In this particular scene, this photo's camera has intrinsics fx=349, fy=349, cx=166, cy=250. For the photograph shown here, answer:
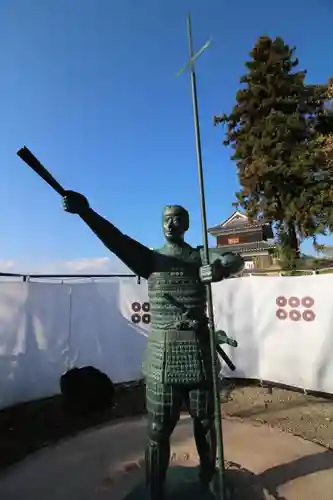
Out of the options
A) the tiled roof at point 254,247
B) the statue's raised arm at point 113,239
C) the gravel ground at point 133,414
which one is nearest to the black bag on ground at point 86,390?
the gravel ground at point 133,414

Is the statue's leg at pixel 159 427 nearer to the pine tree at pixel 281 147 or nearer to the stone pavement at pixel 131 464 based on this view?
the stone pavement at pixel 131 464

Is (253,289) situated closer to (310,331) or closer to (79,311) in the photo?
(310,331)

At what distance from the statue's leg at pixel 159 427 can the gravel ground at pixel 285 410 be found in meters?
2.68

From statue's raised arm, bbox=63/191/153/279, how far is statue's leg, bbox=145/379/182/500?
2.85ft

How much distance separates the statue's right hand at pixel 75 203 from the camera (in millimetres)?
2223

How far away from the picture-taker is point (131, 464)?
373 centimetres

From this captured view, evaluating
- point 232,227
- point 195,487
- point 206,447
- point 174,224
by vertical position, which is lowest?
point 195,487

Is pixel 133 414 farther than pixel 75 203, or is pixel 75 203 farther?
pixel 133 414

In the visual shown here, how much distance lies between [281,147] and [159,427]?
1529cm

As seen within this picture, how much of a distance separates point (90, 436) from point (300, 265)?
13665 millimetres

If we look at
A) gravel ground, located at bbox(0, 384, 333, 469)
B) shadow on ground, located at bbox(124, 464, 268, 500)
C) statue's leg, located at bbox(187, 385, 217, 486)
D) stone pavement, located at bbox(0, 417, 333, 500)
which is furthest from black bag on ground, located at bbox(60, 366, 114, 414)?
statue's leg, located at bbox(187, 385, 217, 486)

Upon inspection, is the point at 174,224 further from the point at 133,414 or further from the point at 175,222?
the point at 133,414

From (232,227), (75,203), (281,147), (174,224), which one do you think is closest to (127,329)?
(174,224)

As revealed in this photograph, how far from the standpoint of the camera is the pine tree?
15.1 meters
